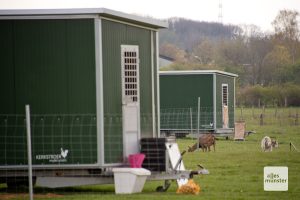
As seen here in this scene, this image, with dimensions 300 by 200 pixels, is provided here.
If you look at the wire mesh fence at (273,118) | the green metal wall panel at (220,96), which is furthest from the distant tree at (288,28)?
the green metal wall panel at (220,96)

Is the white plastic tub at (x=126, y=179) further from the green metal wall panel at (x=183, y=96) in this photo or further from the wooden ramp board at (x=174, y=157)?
the green metal wall panel at (x=183, y=96)

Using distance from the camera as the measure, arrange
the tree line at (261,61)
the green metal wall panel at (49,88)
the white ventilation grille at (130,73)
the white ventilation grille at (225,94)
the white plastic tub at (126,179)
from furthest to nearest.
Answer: the tree line at (261,61)
the white ventilation grille at (225,94)
the white ventilation grille at (130,73)
the green metal wall panel at (49,88)
the white plastic tub at (126,179)

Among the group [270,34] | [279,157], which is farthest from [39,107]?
[270,34]

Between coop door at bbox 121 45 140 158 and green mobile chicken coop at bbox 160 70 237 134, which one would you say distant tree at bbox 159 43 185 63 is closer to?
green mobile chicken coop at bbox 160 70 237 134

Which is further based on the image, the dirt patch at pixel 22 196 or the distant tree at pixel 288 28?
the distant tree at pixel 288 28

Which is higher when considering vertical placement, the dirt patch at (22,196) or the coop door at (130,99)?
the coop door at (130,99)

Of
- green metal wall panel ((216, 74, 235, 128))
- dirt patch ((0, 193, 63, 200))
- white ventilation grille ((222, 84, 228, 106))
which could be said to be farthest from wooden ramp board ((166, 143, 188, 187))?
white ventilation grille ((222, 84, 228, 106))

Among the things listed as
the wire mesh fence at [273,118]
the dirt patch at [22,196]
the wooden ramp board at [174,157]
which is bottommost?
the dirt patch at [22,196]

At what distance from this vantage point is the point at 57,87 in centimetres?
1864

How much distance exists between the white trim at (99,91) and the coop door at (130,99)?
88cm

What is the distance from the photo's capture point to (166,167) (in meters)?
19.4

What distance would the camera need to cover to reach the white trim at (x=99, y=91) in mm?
18422

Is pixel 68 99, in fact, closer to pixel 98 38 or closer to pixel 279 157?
pixel 98 38

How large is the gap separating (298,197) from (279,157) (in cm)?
973
